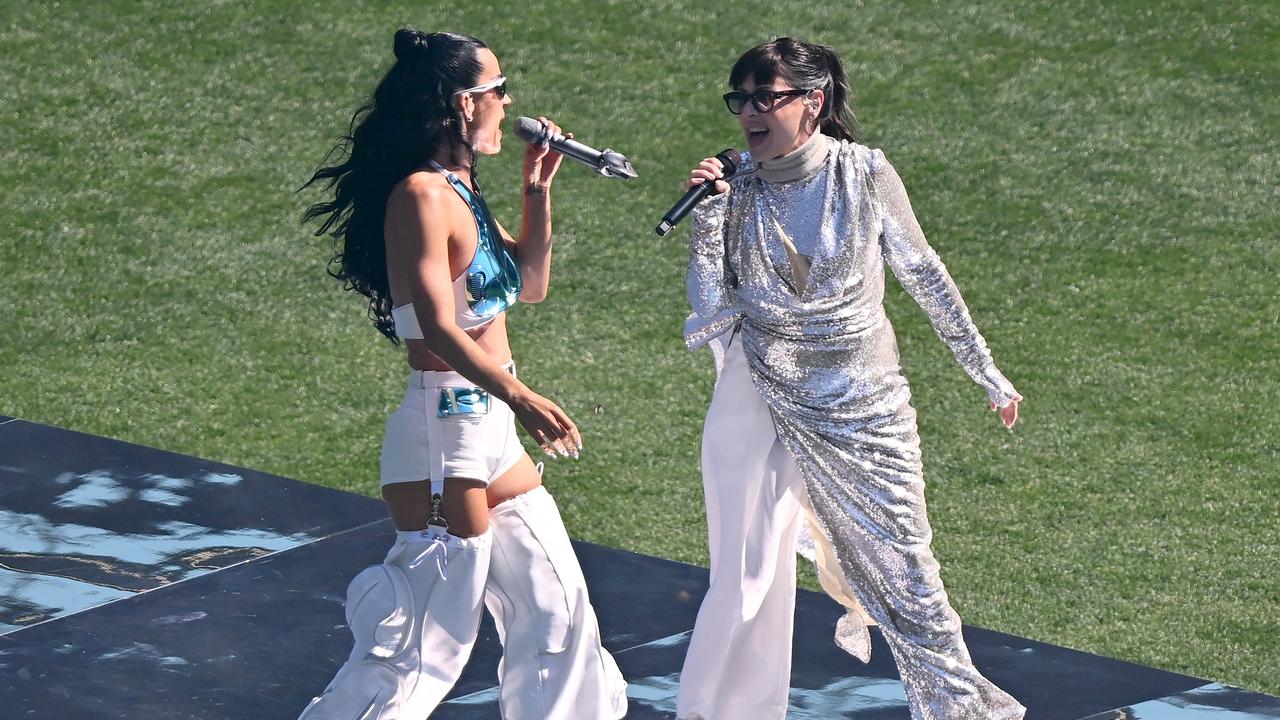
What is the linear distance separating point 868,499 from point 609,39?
26.3ft

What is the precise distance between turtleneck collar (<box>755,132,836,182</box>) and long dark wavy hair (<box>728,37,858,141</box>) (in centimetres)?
10

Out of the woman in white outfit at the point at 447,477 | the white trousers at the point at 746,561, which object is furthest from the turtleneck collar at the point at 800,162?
the woman in white outfit at the point at 447,477

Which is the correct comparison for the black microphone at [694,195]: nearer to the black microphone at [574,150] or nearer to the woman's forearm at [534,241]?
the black microphone at [574,150]

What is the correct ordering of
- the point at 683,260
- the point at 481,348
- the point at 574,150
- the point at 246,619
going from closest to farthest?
the point at 481,348, the point at 574,150, the point at 246,619, the point at 683,260

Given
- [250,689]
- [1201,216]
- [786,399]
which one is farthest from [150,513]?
[1201,216]

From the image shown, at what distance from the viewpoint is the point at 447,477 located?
181 inches

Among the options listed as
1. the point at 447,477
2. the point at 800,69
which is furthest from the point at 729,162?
the point at 447,477

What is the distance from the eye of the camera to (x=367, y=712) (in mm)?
4566

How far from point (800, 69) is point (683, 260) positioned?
529cm

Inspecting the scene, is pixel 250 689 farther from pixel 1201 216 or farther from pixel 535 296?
pixel 1201 216

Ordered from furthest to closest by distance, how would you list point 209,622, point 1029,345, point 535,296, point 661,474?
point 1029,345
point 661,474
point 209,622
point 535,296

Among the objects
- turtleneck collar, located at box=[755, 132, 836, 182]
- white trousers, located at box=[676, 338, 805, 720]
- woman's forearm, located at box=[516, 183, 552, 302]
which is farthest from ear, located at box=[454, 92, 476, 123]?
white trousers, located at box=[676, 338, 805, 720]

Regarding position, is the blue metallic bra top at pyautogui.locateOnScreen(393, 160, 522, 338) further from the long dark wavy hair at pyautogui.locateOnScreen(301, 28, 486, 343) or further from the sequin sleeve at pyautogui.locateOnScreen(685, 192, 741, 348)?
the sequin sleeve at pyautogui.locateOnScreen(685, 192, 741, 348)

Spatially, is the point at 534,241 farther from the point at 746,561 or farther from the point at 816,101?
the point at 746,561
